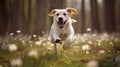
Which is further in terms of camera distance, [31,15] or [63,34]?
[31,15]

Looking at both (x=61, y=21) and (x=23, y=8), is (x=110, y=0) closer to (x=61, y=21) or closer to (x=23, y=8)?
(x=23, y=8)

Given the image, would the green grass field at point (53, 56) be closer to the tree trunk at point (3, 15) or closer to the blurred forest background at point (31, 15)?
the blurred forest background at point (31, 15)

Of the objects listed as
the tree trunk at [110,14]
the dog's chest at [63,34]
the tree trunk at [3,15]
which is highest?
the dog's chest at [63,34]

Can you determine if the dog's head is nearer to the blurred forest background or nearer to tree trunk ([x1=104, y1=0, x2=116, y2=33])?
the blurred forest background

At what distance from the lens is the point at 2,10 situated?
2041 cm

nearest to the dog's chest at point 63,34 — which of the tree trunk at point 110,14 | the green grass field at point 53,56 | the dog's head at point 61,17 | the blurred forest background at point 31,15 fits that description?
the dog's head at point 61,17

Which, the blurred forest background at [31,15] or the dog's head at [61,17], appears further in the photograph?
the blurred forest background at [31,15]

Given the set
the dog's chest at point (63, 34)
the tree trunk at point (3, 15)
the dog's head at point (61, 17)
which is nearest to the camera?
the dog's head at point (61, 17)

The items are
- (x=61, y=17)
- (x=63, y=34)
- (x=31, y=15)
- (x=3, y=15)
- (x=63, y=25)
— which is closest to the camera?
(x=61, y=17)

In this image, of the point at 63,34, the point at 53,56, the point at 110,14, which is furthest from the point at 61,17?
the point at 110,14

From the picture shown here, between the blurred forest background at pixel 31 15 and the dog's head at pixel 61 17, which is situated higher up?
the dog's head at pixel 61 17

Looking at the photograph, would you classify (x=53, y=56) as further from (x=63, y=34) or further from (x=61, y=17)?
(x=63, y=34)

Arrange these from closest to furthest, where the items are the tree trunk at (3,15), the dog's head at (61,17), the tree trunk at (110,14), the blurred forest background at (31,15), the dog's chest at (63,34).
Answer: the dog's head at (61,17)
the dog's chest at (63,34)
the tree trunk at (3,15)
the blurred forest background at (31,15)
the tree trunk at (110,14)

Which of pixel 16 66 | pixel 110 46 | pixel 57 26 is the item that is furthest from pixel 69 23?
pixel 16 66
